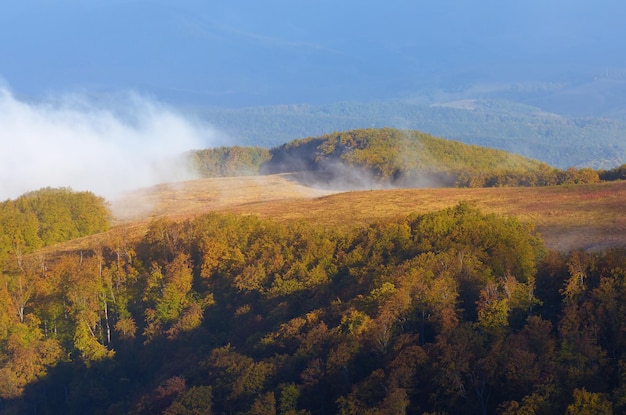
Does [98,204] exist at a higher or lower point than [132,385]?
higher

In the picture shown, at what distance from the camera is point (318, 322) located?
31016 mm

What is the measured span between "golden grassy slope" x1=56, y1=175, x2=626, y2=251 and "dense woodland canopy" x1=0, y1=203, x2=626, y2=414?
4134 millimetres

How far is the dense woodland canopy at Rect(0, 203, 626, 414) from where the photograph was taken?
24.2m

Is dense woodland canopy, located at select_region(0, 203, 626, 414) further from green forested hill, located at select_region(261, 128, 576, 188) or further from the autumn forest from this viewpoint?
green forested hill, located at select_region(261, 128, 576, 188)

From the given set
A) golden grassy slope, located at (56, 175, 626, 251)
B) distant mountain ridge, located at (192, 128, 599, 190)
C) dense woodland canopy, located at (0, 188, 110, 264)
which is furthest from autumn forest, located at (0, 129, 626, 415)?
distant mountain ridge, located at (192, 128, 599, 190)

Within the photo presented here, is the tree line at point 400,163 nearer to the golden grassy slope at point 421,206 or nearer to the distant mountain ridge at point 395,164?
the distant mountain ridge at point 395,164

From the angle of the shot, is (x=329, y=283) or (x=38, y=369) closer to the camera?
(x=329, y=283)

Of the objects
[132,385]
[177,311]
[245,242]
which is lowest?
[132,385]

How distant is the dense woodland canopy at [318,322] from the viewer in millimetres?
24188

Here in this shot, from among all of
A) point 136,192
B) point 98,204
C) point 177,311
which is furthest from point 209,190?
point 177,311

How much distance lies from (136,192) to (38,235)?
94.3 ft

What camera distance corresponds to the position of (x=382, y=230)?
127ft

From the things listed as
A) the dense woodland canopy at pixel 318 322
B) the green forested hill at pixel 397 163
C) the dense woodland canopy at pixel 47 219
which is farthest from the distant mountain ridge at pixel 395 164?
the dense woodland canopy at pixel 318 322

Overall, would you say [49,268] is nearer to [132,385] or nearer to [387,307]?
[132,385]
